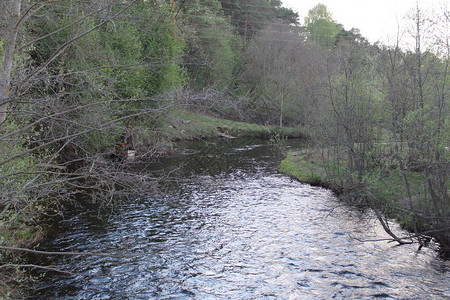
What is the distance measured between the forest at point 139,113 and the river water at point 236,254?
3.22 feet

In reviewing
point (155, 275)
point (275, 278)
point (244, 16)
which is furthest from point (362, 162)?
point (244, 16)

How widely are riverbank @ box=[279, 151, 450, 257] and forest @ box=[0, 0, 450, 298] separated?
0.07 m

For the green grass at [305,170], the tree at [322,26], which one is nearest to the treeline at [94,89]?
the green grass at [305,170]

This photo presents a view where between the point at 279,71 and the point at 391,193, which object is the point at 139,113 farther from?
the point at 279,71

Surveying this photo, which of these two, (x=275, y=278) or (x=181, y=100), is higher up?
(x=181, y=100)

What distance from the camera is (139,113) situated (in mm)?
4645

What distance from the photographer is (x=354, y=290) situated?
8547 millimetres

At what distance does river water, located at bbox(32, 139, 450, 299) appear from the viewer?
335 inches

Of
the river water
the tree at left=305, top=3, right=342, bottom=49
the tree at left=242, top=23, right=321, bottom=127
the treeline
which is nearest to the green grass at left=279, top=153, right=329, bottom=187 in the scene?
the river water

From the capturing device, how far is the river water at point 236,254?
850cm

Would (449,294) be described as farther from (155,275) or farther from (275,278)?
(155,275)

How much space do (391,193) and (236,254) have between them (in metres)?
6.41

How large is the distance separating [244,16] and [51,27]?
45.0m

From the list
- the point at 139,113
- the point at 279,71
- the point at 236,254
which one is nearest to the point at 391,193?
the point at 236,254
